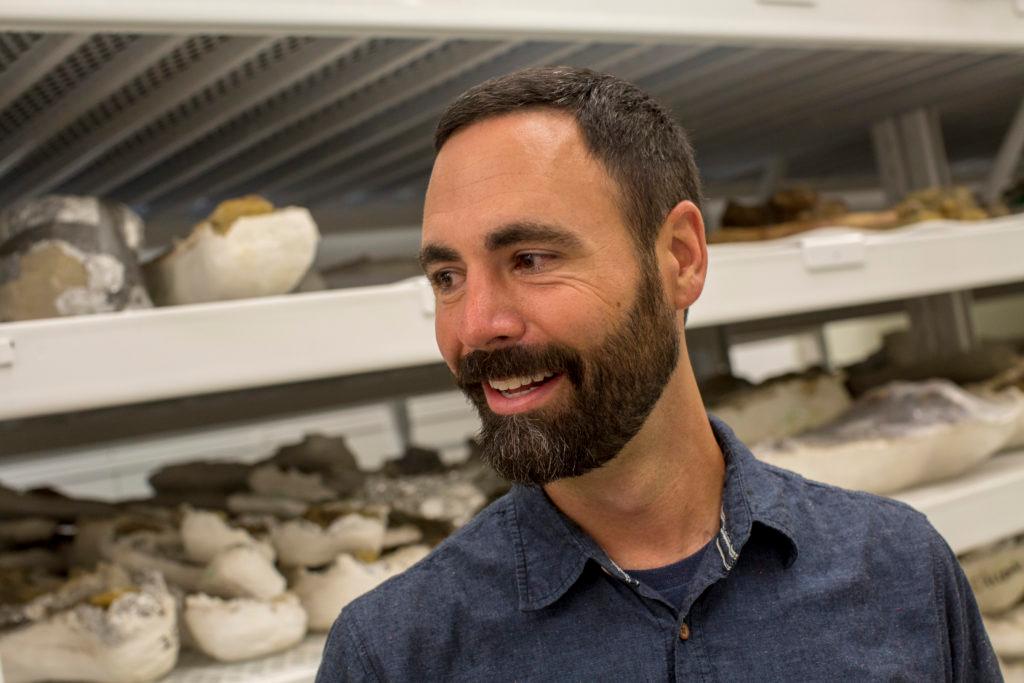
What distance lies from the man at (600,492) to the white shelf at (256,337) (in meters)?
0.27

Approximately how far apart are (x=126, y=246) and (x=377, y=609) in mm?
526

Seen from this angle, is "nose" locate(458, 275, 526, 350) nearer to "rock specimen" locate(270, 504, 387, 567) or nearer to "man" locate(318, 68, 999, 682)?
"man" locate(318, 68, 999, 682)

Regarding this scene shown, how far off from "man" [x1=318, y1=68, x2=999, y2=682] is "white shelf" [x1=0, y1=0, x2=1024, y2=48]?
0.28 m

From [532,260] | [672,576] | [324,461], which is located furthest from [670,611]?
[324,461]

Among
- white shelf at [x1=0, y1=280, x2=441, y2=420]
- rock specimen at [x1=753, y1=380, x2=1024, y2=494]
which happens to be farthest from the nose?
rock specimen at [x1=753, y1=380, x2=1024, y2=494]

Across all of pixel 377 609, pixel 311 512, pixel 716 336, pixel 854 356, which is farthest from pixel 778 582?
pixel 854 356

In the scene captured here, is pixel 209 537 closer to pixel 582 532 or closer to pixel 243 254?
pixel 243 254

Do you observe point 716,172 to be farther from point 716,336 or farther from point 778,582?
point 778,582

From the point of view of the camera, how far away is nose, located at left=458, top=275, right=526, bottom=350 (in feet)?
2.64

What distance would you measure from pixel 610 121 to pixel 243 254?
1.53 ft

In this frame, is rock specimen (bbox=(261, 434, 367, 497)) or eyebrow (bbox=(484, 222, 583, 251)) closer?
eyebrow (bbox=(484, 222, 583, 251))

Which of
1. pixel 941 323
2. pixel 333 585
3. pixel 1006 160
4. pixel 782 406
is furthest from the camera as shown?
pixel 941 323

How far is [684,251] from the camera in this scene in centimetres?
92

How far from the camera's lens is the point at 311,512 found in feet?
4.48
